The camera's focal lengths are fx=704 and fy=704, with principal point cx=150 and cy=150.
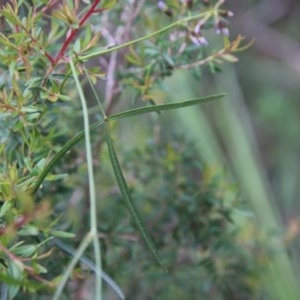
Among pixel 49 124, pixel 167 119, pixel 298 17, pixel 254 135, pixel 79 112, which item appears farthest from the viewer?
pixel 298 17

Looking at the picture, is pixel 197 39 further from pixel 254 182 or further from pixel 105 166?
pixel 254 182

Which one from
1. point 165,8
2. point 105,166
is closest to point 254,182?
point 105,166

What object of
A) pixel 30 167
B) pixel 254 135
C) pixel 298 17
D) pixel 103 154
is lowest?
pixel 254 135

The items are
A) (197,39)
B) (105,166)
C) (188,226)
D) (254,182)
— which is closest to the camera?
(197,39)

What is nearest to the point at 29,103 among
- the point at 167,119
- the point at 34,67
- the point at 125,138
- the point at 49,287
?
the point at 34,67

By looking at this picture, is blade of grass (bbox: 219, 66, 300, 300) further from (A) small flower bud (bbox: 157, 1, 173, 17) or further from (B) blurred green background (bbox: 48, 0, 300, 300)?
(A) small flower bud (bbox: 157, 1, 173, 17)

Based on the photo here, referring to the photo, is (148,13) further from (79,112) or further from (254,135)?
(254,135)

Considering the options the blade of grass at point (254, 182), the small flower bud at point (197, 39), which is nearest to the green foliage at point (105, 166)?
the small flower bud at point (197, 39)

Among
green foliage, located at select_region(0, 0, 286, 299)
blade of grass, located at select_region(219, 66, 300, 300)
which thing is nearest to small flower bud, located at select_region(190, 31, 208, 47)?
green foliage, located at select_region(0, 0, 286, 299)

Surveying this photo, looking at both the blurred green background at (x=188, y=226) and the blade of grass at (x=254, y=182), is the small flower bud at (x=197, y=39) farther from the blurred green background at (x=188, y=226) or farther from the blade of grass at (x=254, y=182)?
the blade of grass at (x=254, y=182)
